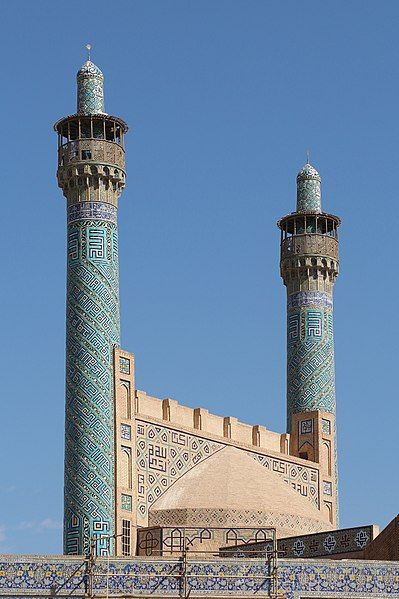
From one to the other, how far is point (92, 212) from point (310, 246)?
6.91 metres

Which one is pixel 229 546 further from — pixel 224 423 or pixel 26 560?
pixel 26 560

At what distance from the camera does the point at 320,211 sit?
98.8 ft

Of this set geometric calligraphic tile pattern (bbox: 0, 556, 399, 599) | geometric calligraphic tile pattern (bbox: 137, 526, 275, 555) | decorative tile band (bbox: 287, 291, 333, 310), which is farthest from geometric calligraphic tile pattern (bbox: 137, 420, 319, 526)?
geometric calligraphic tile pattern (bbox: 0, 556, 399, 599)

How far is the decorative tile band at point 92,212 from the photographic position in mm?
24125

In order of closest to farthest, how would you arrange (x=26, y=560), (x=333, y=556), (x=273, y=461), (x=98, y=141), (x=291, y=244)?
1. (x=26, y=560)
2. (x=333, y=556)
3. (x=98, y=141)
4. (x=273, y=461)
5. (x=291, y=244)

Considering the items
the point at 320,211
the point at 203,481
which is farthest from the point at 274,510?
the point at 320,211

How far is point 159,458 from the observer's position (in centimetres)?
2392

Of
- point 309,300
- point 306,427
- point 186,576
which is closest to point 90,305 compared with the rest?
point 306,427

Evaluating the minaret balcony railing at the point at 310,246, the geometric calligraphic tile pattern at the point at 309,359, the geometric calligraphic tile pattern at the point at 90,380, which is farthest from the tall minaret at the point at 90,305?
the geometric calligraphic tile pattern at the point at 309,359

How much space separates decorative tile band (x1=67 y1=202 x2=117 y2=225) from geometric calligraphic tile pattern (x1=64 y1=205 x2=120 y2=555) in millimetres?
24

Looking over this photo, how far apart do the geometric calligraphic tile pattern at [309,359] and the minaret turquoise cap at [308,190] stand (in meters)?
1.91

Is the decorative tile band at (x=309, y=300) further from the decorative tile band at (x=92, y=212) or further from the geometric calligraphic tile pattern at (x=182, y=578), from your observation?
the geometric calligraphic tile pattern at (x=182, y=578)

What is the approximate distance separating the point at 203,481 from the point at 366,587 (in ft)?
34.6

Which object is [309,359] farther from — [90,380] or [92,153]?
[90,380]
